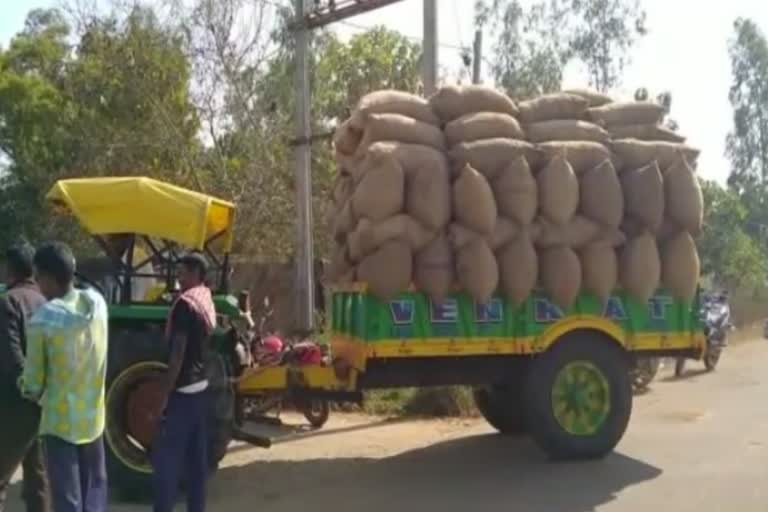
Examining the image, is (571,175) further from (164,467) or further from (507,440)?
(164,467)

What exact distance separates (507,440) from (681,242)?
247 centimetres

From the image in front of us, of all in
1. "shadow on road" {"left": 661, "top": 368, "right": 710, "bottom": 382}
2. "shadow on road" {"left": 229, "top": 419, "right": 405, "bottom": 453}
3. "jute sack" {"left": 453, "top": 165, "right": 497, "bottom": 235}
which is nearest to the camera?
"jute sack" {"left": 453, "top": 165, "right": 497, "bottom": 235}

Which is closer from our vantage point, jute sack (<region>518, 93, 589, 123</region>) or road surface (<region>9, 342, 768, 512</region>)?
road surface (<region>9, 342, 768, 512</region>)

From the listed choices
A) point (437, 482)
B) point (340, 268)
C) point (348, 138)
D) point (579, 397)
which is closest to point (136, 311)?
point (340, 268)

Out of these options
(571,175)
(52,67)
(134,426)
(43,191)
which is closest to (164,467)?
(134,426)

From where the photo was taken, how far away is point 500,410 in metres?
11.0

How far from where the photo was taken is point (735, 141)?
5328cm

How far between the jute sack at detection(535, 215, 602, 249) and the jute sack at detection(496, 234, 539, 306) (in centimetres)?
19

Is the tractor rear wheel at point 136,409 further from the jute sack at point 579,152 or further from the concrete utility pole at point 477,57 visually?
the concrete utility pole at point 477,57

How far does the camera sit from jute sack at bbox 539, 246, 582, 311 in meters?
9.43

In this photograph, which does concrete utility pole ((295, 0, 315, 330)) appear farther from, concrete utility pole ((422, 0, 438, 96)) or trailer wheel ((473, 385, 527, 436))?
trailer wheel ((473, 385, 527, 436))

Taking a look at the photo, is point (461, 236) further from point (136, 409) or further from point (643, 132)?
point (136, 409)

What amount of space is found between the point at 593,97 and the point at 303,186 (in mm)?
5267

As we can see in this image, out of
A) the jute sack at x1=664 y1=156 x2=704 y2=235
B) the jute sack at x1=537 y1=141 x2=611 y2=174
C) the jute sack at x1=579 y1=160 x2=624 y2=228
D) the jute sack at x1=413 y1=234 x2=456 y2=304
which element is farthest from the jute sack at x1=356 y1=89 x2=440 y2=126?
the jute sack at x1=664 y1=156 x2=704 y2=235
